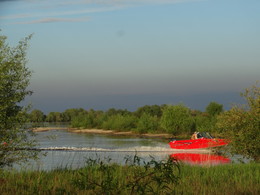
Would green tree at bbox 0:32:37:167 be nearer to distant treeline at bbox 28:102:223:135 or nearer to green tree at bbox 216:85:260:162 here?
green tree at bbox 216:85:260:162

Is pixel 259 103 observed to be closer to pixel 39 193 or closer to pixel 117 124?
pixel 39 193

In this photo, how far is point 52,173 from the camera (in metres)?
10.6

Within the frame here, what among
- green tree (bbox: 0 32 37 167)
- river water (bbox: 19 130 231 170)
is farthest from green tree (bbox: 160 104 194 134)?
green tree (bbox: 0 32 37 167)

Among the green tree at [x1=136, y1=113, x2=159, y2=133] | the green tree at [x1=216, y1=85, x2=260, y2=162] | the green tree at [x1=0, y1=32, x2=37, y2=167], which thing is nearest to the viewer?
the green tree at [x1=0, y1=32, x2=37, y2=167]

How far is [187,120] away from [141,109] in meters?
42.7

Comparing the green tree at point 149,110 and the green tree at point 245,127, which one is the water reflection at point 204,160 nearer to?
the green tree at point 245,127

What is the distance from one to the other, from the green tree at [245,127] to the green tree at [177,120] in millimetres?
36704

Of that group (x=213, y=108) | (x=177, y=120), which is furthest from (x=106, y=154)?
(x=213, y=108)

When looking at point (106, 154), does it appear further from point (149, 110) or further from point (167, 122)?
point (149, 110)

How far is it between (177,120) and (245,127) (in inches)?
1495

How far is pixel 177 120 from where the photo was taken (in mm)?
56938

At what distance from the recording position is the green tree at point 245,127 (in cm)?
1881

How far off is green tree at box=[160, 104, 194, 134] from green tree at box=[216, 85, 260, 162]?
36704 mm

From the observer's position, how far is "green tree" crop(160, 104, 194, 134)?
187 ft
